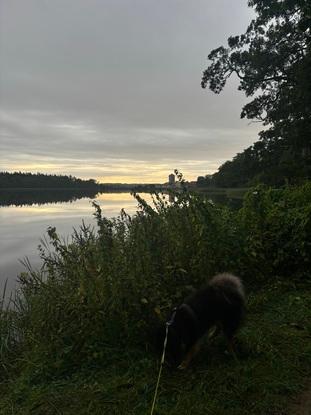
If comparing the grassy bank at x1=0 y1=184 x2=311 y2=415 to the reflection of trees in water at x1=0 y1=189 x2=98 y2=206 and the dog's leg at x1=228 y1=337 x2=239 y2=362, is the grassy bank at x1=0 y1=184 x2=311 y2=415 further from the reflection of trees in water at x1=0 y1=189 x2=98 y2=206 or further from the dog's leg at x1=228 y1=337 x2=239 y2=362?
the reflection of trees in water at x1=0 y1=189 x2=98 y2=206

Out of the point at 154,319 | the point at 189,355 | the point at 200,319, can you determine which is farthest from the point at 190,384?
the point at 154,319

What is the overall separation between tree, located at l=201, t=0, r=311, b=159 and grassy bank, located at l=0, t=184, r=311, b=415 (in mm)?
18017

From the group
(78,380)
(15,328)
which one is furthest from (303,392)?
(15,328)

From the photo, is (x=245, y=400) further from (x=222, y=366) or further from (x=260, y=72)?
(x=260, y=72)

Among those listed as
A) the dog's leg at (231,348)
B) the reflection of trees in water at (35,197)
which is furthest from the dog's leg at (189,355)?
the reflection of trees in water at (35,197)

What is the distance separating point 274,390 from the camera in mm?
3588

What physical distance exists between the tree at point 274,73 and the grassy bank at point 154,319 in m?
18.0

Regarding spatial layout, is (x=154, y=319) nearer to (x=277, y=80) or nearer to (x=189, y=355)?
(x=189, y=355)

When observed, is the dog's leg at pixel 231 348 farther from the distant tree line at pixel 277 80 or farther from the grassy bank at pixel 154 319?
the distant tree line at pixel 277 80

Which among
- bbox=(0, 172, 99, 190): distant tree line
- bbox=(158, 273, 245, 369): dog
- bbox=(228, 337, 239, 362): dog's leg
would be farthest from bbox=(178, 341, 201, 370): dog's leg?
bbox=(0, 172, 99, 190): distant tree line

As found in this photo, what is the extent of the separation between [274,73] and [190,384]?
2556cm

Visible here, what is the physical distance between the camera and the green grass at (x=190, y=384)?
346 centimetres

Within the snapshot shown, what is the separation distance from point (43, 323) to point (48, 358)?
408mm

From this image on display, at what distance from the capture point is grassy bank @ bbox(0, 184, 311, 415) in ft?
12.0
